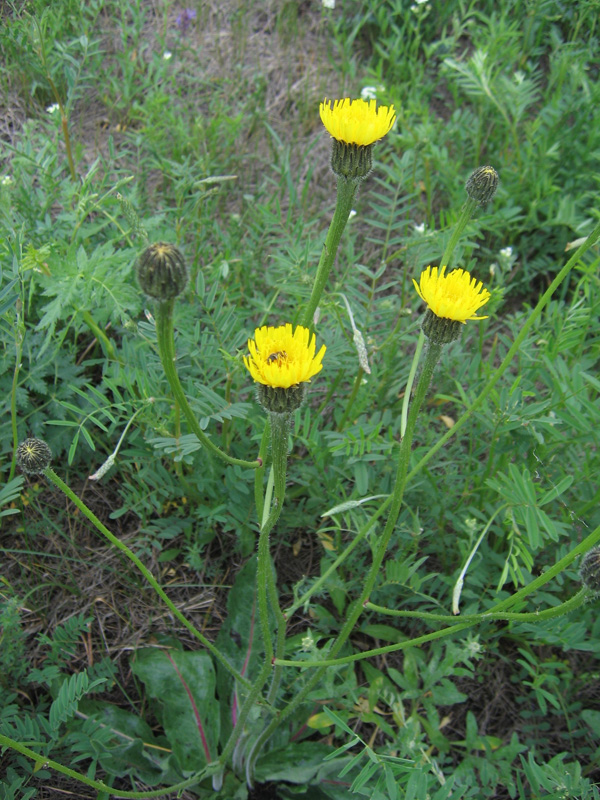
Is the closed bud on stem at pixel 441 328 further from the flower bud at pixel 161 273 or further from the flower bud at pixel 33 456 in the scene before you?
the flower bud at pixel 33 456

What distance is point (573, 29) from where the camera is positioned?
407 centimetres

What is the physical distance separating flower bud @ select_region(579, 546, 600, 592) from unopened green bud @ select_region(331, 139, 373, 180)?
987 millimetres

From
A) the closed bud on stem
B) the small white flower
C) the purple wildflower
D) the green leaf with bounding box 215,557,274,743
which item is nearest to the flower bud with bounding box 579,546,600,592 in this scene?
the closed bud on stem

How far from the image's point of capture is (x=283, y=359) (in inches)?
52.7

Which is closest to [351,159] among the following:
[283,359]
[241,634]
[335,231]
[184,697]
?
[335,231]

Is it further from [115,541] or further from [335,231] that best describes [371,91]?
[115,541]

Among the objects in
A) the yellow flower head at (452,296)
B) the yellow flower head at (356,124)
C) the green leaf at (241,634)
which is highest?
the yellow flower head at (356,124)

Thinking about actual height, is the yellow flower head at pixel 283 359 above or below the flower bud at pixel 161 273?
below

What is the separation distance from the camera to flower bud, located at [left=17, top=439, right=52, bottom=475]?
152 cm

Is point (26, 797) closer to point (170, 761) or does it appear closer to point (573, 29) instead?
point (170, 761)

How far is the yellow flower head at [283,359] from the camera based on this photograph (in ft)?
4.27

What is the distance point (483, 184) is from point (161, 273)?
978mm

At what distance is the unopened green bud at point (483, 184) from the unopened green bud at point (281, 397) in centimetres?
82

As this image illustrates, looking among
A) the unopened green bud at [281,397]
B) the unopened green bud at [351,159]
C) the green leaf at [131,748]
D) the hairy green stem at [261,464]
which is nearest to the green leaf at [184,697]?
the green leaf at [131,748]
